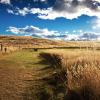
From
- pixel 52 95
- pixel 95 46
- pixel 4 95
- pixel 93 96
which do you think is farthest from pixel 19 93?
pixel 95 46

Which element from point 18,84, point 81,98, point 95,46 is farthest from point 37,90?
point 95,46

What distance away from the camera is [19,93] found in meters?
8.72

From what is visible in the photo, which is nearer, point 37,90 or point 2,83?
point 37,90

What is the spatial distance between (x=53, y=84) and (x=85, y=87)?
2.96 m

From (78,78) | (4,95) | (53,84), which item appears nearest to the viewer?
(78,78)

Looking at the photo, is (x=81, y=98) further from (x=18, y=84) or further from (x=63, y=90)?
(x=18, y=84)

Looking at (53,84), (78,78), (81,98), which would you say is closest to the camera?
(81,98)

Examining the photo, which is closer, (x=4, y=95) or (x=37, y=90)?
(x=4, y=95)

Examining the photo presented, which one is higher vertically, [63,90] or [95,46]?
[95,46]

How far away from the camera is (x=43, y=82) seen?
10.6m

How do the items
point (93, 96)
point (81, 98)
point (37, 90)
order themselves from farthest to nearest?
point (37, 90) < point (81, 98) < point (93, 96)

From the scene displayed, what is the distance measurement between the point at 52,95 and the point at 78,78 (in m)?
1.02

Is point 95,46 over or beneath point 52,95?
over

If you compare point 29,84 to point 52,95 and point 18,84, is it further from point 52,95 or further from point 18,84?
point 52,95
